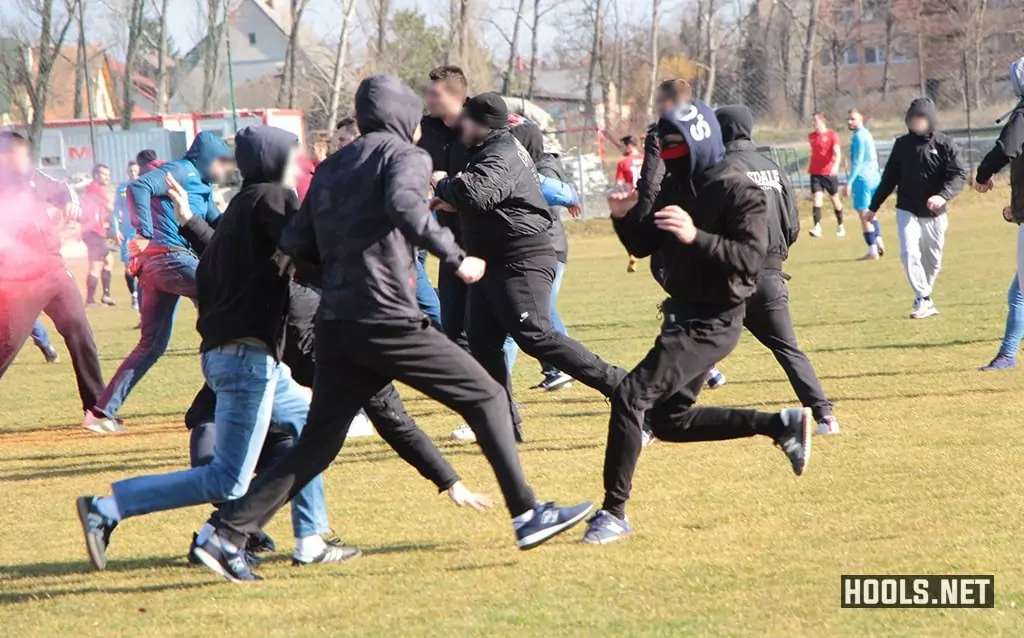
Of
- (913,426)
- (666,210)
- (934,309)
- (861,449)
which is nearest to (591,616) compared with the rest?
(666,210)

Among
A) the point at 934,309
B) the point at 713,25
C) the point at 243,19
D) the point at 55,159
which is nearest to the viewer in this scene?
the point at 934,309

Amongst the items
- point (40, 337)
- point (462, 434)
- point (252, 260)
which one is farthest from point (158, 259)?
point (40, 337)

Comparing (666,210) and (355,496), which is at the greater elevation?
(666,210)

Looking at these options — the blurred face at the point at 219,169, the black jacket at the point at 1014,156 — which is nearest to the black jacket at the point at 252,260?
the blurred face at the point at 219,169

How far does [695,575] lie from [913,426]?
3425 millimetres

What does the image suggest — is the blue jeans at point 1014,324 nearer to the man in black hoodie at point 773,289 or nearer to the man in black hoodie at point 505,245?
the man in black hoodie at point 773,289

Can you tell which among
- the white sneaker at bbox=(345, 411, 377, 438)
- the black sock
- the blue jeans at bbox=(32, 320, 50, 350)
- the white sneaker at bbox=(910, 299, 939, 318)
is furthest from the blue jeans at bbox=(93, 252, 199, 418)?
the black sock

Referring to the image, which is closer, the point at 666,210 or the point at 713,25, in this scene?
the point at 666,210

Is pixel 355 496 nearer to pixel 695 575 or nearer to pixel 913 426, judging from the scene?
pixel 695 575

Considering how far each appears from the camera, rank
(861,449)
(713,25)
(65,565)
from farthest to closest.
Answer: (713,25) → (861,449) → (65,565)

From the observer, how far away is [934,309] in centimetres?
1379

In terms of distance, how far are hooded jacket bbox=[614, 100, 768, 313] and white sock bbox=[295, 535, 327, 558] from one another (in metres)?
1.95

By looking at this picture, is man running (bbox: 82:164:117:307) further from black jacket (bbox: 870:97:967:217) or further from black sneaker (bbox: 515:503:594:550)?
black sneaker (bbox: 515:503:594:550)

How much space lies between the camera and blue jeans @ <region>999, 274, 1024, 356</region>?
10070mm
